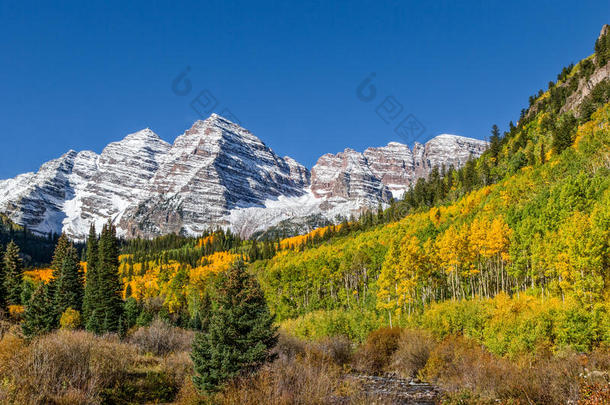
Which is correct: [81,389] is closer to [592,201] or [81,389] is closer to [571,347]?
[571,347]

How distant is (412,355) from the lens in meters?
31.9

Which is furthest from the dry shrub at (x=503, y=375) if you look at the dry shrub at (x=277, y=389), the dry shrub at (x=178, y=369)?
the dry shrub at (x=178, y=369)

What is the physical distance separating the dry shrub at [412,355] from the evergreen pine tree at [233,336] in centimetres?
1615

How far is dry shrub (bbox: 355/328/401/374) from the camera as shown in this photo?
114ft

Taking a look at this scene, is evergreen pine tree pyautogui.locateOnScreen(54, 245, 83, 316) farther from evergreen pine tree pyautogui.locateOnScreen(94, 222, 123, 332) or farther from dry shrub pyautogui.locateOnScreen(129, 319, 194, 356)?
dry shrub pyautogui.locateOnScreen(129, 319, 194, 356)

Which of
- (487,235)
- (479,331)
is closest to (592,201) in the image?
(487,235)

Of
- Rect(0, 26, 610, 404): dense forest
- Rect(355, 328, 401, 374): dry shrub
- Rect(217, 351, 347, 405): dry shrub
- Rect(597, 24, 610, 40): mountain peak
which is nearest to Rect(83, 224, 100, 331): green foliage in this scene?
Rect(0, 26, 610, 404): dense forest

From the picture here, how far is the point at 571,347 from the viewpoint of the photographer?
2670cm

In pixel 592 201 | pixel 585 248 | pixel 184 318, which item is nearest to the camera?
pixel 585 248

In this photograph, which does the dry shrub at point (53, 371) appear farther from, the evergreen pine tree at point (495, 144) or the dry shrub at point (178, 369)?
the evergreen pine tree at point (495, 144)

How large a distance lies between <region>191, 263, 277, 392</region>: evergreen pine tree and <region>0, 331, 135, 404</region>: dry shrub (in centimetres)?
436

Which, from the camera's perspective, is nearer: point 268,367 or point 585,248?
point 268,367

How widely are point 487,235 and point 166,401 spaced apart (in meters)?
40.8

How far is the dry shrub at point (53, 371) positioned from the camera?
12.7 m
